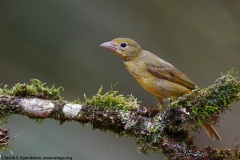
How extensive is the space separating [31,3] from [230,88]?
442cm

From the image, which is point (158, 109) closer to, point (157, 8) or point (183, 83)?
point (183, 83)

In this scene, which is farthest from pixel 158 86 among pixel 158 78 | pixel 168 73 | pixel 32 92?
pixel 32 92

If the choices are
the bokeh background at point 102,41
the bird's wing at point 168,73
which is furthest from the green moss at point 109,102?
the bokeh background at point 102,41

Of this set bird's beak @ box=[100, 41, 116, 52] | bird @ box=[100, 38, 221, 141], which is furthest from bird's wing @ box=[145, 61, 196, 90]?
bird's beak @ box=[100, 41, 116, 52]

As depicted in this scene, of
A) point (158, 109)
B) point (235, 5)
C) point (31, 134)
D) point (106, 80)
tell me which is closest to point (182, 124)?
point (158, 109)

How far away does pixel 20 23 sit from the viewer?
22.2 feet

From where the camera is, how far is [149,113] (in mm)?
3535

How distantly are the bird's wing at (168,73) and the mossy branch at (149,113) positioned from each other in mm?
1119

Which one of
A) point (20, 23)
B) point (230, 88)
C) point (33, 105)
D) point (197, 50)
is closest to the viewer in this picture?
point (230, 88)

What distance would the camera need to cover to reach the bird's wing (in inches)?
185

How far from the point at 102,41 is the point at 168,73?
97.6 inches

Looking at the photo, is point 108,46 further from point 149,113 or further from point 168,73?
point 149,113

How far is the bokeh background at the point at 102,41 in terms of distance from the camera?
6.39 m

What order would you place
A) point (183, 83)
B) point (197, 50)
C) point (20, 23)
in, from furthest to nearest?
point (197, 50) → point (20, 23) → point (183, 83)
